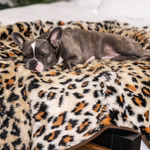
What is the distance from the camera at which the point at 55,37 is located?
5.75 ft

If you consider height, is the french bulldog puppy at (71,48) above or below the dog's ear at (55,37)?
below

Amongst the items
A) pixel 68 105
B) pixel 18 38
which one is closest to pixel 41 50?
pixel 18 38

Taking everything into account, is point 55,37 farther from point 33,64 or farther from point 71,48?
point 33,64

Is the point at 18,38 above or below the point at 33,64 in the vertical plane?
above

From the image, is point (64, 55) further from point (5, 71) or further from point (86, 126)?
point (86, 126)

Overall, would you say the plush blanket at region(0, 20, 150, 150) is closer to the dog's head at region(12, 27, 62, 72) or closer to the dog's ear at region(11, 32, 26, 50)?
the dog's head at region(12, 27, 62, 72)

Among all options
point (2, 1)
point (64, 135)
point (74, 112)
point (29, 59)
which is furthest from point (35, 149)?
point (2, 1)

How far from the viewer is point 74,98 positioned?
1.25 metres

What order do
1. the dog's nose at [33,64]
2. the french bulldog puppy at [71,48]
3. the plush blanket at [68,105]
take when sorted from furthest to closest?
1. the french bulldog puppy at [71,48]
2. the dog's nose at [33,64]
3. the plush blanket at [68,105]

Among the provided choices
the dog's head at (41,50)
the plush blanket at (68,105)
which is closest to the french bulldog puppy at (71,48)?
the dog's head at (41,50)

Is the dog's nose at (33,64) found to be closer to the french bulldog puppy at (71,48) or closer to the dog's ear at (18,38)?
the french bulldog puppy at (71,48)

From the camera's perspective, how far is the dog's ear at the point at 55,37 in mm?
1712

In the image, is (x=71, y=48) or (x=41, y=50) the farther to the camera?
(x=71, y=48)

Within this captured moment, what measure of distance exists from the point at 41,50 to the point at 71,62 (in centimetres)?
27
